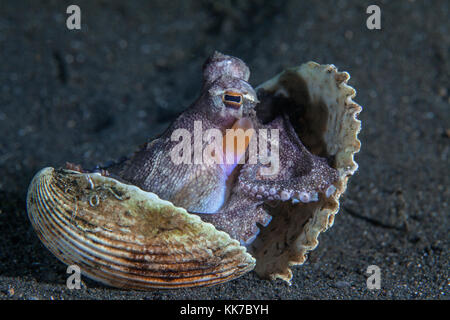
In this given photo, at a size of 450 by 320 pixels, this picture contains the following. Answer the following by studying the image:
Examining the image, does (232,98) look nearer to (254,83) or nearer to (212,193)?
(212,193)

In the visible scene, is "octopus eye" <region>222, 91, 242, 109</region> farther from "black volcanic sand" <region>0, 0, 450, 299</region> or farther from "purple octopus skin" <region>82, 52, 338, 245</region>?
"black volcanic sand" <region>0, 0, 450, 299</region>

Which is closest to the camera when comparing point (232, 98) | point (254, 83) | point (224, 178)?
point (232, 98)

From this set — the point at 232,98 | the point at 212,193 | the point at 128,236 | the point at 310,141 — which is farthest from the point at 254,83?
the point at 128,236

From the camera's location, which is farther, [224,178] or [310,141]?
[310,141]

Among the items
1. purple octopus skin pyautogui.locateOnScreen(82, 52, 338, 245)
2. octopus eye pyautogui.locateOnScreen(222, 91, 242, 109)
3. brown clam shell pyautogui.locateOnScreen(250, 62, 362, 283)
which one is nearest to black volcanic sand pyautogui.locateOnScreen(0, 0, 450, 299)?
brown clam shell pyautogui.locateOnScreen(250, 62, 362, 283)

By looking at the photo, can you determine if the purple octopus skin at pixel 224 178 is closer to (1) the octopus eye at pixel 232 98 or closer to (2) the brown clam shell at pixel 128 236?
(1) the octopus eye at pixel 232 98

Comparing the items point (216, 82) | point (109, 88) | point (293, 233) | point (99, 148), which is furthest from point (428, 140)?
point (109, 88)
